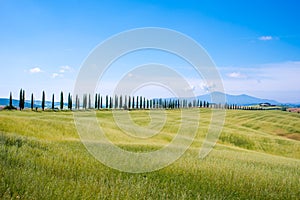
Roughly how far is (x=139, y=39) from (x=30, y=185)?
6.88 metres

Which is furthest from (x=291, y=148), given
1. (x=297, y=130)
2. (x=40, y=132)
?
(x=40, y=132)

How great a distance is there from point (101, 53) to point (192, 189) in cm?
542

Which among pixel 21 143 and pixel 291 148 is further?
pixel 291 148

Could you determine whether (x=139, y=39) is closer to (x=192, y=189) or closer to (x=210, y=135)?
(x=192, y=189)

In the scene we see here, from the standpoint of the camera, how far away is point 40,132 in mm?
23281

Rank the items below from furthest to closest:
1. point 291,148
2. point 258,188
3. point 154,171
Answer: point 291,148 < point 154,171 < point 258,188

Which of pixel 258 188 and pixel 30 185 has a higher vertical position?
pixel 30 185

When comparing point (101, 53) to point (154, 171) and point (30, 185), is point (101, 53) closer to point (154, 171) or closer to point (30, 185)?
point (154, 171)

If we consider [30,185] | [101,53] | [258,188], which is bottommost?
[258,188]

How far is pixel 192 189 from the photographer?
8266 millimetres

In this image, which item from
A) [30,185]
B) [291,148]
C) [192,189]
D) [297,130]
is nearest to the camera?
[30,185]

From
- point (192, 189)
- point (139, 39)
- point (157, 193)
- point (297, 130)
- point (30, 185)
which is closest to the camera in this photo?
point (30, 185)

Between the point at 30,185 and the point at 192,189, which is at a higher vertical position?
the point at 30,185

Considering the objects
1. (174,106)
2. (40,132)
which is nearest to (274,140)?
(40,132)
